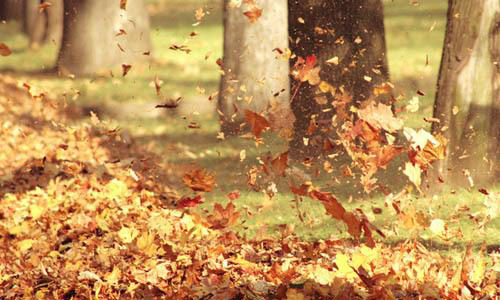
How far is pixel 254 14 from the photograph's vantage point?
9.57 metres

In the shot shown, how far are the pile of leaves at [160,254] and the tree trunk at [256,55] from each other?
156cm

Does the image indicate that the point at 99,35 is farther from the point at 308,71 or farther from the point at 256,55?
the point at 308,71

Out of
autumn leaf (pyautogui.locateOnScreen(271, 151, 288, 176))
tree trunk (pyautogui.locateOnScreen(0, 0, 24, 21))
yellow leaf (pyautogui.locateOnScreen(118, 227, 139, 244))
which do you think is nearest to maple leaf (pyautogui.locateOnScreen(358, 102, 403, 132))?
autumn leaf (pyautogui.locateOnScreen(271, 151, 288, 176))

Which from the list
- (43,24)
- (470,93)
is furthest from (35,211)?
(43,24)

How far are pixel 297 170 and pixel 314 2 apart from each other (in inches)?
57.9

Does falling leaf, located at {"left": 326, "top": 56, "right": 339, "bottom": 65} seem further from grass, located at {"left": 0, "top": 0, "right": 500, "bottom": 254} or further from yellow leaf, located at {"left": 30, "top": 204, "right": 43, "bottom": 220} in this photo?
yellow leaf, located at {"left": 30, "top": 204, "right": 43, "bottom": 220}

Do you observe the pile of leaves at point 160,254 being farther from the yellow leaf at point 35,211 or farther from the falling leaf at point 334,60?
the falling leaf at point 334,60

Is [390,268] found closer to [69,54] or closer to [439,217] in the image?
[439,217]

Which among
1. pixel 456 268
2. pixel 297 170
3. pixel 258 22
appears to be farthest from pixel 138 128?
pixel 456 268

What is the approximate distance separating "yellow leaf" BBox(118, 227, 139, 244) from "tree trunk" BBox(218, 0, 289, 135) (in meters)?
3.44

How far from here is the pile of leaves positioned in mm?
4867

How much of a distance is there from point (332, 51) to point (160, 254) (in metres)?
3.35

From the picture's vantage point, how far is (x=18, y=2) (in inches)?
736

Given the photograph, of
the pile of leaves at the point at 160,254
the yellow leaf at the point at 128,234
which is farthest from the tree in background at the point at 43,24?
the yellow leaf at the point at 128,234
